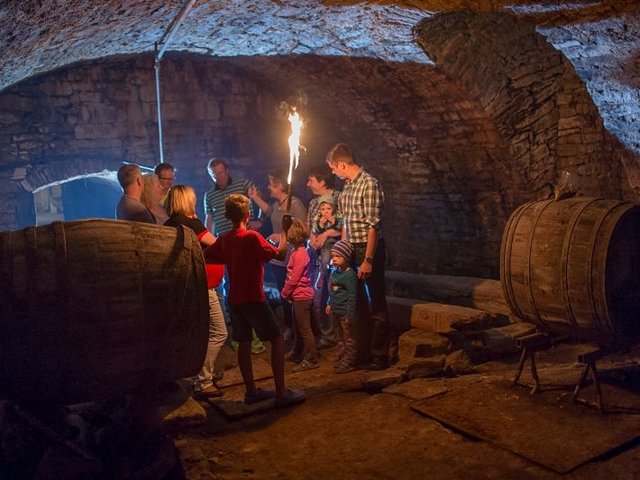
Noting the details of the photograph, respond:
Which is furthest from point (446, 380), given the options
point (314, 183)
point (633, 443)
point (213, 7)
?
point (213, 7)

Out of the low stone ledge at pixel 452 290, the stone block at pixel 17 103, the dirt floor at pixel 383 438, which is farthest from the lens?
the stone block at pixel 17 103

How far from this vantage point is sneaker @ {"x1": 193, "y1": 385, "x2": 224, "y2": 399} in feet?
14.9

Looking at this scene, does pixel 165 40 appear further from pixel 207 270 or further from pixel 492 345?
pixel 492 345

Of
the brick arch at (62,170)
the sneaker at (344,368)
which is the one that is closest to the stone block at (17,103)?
the brick arch at (62,170)

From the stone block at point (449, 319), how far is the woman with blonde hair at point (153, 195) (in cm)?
242

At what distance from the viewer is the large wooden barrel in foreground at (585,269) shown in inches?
145

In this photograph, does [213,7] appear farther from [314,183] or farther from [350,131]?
[350,131]

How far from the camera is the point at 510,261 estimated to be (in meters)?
4.26

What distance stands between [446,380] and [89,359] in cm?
268

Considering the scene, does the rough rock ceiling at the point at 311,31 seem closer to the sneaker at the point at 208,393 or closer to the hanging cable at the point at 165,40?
the hanging cable at the point at 165,40

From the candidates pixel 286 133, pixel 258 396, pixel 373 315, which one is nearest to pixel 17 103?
Result: pixel 286 133

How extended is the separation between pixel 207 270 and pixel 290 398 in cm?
104

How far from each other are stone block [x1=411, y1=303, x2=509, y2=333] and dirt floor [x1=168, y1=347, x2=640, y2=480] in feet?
2.39

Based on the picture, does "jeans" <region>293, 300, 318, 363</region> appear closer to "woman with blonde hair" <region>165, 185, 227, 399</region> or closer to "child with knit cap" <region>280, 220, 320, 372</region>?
"child with knit cap" <region>280, 220, 320, 372</region>
